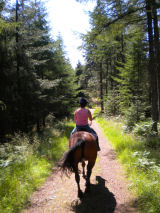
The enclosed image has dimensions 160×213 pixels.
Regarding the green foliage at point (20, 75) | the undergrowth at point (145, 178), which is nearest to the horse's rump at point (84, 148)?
the undergrowth at point (145, 178)

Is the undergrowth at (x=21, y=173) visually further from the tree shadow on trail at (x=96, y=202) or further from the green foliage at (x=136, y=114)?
the green foliage at (x=136, y=114)

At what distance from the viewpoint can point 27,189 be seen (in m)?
4.37

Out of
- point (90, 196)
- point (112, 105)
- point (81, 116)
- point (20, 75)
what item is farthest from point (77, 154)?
point (112, 105)

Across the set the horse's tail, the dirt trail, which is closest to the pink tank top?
the horse's tail

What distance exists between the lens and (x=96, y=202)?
3883mm

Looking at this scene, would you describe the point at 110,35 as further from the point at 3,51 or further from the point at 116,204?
the point at 116,204

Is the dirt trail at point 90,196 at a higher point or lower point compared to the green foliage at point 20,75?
lower

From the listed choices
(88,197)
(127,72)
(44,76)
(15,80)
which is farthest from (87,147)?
(44,76)

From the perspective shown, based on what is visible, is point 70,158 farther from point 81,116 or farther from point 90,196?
point 81,116

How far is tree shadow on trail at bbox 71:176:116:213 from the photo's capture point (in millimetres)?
3592

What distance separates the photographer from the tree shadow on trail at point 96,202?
3.59 metres

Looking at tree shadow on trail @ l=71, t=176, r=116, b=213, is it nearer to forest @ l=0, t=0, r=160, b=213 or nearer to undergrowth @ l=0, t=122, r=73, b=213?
forest @ l=0, t=0, r=160, b=213

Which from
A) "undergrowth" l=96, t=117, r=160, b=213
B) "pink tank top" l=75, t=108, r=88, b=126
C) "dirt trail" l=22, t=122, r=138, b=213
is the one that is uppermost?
"pink tank top" l=75, t=108, r=88, b=126

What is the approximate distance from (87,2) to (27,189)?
821cm
